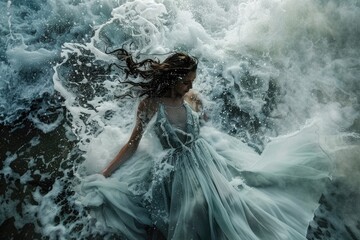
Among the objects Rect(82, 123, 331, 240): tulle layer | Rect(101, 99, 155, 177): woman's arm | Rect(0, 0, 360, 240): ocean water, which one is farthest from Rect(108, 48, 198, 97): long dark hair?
Rect(0, 0, 360, 240): ocean water

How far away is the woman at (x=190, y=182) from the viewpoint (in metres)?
3.14

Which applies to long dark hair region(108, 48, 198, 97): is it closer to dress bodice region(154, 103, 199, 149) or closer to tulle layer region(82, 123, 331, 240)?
dress bodice region(154, 103, 199, 149)

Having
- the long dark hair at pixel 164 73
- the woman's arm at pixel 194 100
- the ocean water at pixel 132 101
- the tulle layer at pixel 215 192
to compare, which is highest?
the long dark hair at pixel 164 73

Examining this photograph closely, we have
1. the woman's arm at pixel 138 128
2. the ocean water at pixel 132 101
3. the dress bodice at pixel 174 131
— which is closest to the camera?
the dress bodice at pixel 174 131

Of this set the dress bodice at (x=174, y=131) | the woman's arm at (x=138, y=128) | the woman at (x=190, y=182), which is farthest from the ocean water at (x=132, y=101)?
the dress bodice at (x=174, y=131)

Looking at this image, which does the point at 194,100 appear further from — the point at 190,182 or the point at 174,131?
the point at 190,182

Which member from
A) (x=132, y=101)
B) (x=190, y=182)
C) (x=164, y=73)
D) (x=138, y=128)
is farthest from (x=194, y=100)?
(x=132, y=101)

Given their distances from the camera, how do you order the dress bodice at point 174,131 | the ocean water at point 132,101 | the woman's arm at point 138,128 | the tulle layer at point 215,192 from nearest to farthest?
the tulle layer at point 215,192
the dress bodice at point 174,131
the woman's arm at point 138,128
the ocean water at point 132,101

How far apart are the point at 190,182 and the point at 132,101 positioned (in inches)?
107

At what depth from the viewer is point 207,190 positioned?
10.6 ft

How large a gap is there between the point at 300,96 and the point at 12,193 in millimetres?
4585

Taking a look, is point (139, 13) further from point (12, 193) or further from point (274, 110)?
point (12, 193)

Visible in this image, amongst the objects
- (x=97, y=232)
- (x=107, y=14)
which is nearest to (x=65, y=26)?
(x=107, y=14)

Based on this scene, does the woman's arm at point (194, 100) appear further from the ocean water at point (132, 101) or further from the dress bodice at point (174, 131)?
the ocean water at point (132, 101)
